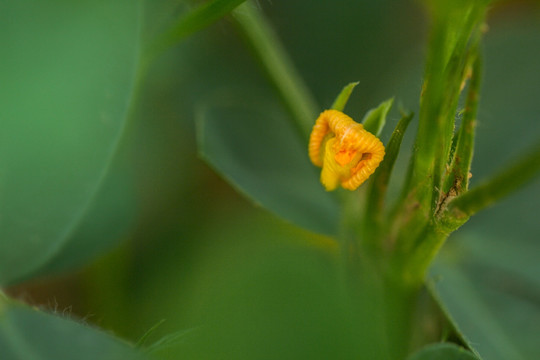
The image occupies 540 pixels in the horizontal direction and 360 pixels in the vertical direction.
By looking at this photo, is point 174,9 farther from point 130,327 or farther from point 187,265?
point 130,327

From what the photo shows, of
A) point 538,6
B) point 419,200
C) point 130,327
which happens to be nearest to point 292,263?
point 419,200

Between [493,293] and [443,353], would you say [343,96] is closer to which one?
[443,353]

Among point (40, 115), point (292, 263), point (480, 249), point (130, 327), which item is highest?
point (40, 115)

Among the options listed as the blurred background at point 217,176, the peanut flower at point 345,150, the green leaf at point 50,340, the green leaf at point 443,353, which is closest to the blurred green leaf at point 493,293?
the blurred background at point 217,176

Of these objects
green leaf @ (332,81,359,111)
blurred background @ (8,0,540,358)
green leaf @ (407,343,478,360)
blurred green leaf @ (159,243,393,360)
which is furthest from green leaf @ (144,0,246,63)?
green leaf @ (407,343,478,360)

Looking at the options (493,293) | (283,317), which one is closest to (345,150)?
(283,317)

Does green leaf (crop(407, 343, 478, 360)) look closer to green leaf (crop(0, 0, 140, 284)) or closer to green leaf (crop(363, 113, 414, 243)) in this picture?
green leaf (crop(363, 113, 414, 243))
